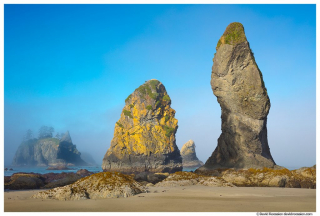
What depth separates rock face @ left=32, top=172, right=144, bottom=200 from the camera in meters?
9.78

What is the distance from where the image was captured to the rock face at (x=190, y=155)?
520 feet

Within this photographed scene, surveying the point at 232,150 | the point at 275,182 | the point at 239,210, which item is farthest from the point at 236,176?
the point at 232,150

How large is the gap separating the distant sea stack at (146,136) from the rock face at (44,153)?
67307mm

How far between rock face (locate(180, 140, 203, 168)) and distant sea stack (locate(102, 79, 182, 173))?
6492 cm

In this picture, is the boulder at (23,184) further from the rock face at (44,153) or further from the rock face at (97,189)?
the rock face at (44,153)

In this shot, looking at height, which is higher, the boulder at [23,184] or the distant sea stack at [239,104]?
the distant sea stack at [239,104]

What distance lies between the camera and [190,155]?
161 m

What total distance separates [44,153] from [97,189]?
153438mm

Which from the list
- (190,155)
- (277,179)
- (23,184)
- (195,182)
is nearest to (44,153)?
(190,155)

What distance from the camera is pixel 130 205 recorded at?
8289 mm

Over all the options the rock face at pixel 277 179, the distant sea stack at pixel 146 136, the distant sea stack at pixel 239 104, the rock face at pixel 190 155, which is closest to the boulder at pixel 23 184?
the rock face at pixel 277 179

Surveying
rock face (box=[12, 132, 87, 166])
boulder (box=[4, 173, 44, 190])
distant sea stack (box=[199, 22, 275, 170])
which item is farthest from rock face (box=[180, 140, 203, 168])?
boulder (box=[4, 173, 44, 190])

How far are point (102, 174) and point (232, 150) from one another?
94.1 ft

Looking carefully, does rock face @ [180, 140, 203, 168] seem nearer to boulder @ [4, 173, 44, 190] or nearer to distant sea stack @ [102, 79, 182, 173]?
distant sea stack @ [102, 79, 182, 173]
